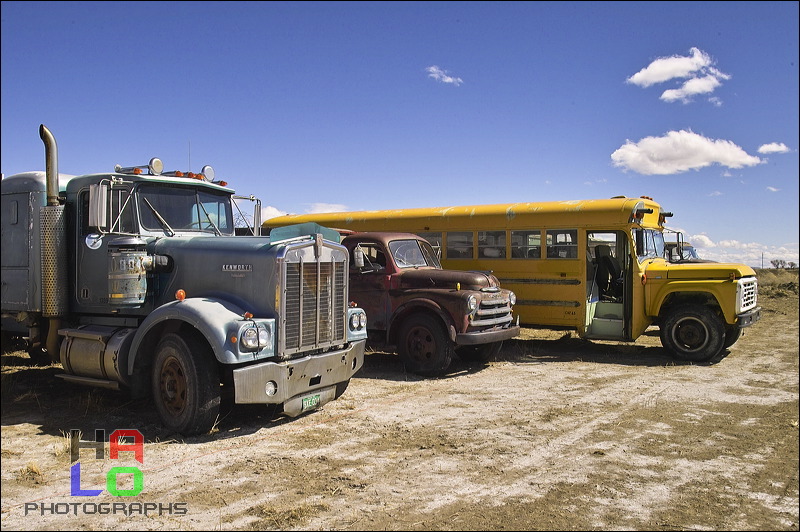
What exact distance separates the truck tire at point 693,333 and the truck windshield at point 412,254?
4278mm

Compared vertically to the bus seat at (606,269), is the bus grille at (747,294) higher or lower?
lower

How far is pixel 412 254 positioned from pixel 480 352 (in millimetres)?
2039

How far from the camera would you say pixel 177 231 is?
7.42m

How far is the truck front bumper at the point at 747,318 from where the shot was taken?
1039cm

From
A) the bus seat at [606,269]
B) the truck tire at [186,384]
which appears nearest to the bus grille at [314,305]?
the truck tire at [186,384]

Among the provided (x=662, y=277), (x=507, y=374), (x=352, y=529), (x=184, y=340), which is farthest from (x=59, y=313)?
(x=662, y=277)

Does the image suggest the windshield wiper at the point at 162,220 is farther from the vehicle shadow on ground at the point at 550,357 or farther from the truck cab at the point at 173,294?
the vehicle shadow on ground at the point at 550,357

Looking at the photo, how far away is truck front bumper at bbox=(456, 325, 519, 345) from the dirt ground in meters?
0.60

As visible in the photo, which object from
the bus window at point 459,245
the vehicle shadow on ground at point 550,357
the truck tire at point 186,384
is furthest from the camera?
the bus window at point 459,245

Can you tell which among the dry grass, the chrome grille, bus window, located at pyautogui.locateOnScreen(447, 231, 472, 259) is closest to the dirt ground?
the chrome grille

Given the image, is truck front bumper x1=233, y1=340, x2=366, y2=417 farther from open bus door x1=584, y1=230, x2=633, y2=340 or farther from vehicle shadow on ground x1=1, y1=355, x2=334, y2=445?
open bus door x1=584, y1=230, x2=633, y2=340

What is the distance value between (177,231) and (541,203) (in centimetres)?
726

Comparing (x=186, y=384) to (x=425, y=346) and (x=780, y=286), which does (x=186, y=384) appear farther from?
(x=780, y=286)

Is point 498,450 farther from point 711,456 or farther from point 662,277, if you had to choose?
point 662,277
